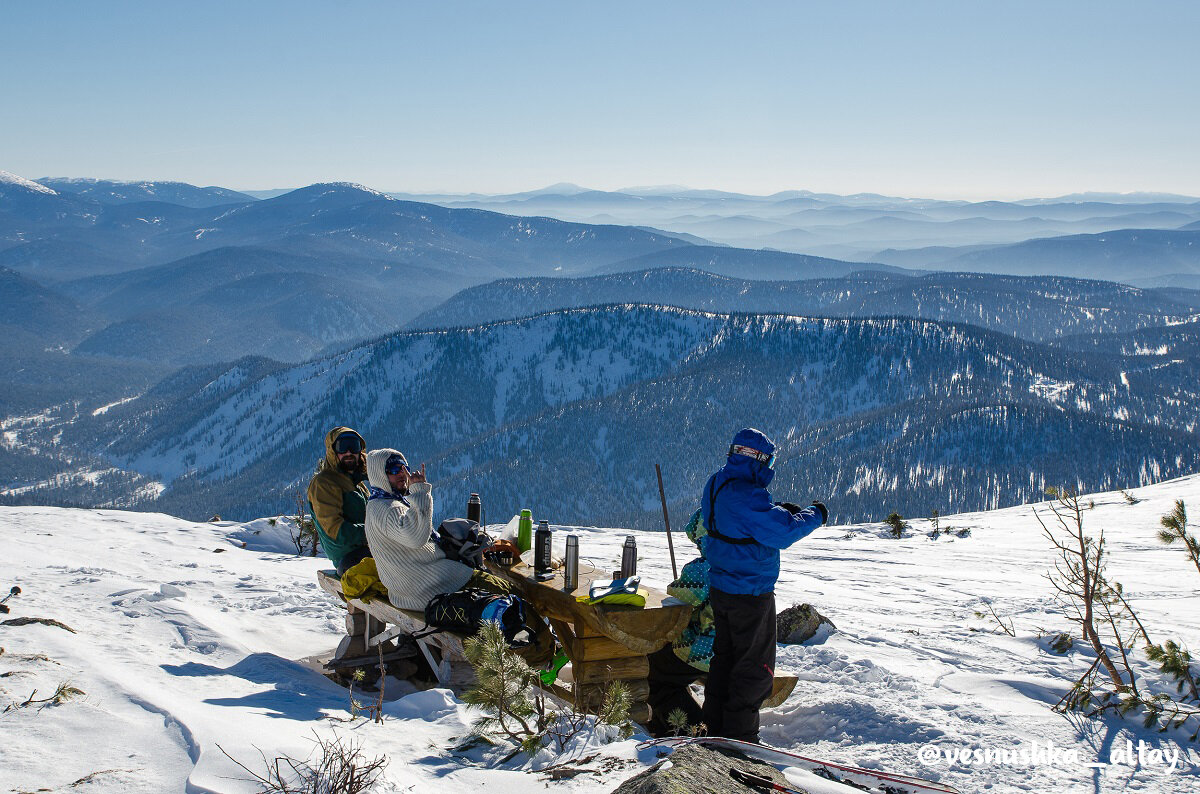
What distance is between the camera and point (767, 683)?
648 cm

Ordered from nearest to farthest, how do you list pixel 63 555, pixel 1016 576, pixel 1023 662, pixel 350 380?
1. pixel 1023 662
2. pixel 63 555
3. pixel 1016 576
4. pixel 350 380

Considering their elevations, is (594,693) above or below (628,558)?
below

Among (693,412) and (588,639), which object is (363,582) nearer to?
(588,639)

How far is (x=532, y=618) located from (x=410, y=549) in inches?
50.8

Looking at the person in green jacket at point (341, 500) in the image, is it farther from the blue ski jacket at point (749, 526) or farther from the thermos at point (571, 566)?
the blue ski jacket at point (749, 526)

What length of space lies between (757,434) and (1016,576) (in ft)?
34.3

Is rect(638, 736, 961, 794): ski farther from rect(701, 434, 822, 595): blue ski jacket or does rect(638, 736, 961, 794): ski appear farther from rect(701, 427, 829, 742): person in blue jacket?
rect(701, 434, 822, 595): blue ski jacket

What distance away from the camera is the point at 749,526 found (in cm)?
632

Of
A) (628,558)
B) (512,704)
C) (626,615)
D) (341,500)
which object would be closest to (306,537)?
(341,500)

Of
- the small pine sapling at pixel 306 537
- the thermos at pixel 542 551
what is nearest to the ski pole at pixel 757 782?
the thermos at pixel 542 551

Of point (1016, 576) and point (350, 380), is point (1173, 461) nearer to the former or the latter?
point (1016, 576)

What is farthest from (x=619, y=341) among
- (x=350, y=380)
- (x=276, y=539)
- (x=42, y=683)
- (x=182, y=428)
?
(x=42, y=683)

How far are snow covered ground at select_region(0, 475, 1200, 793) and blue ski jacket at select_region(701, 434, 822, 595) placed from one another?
4.98ft

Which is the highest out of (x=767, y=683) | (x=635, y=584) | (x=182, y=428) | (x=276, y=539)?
(x=635, y=584)
